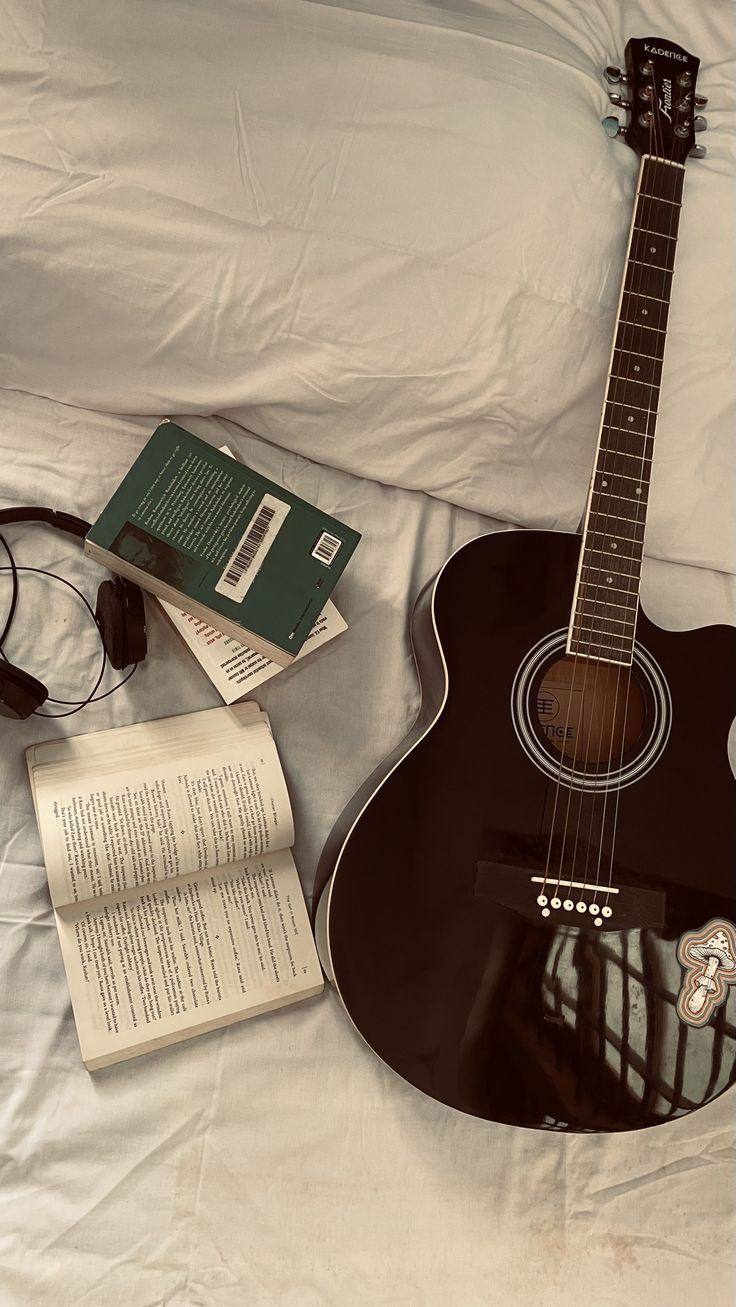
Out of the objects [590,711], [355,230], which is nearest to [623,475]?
[590,711]

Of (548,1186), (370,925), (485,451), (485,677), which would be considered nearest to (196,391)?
(485,451)

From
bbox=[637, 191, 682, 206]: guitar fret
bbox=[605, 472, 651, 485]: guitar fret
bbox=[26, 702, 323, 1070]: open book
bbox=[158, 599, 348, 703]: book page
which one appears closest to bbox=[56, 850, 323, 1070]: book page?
bbox=[26, 702, 323, 1070]: open book

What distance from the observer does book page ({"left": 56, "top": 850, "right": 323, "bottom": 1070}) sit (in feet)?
2.88

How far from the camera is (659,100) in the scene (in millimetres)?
947

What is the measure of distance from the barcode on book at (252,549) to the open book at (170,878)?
0.16 m

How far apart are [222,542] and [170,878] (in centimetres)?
Result: 34

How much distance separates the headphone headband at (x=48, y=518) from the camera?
913 millimetres

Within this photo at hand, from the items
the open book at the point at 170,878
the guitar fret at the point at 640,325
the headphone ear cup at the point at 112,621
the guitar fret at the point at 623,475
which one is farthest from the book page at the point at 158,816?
the guitar fret at the point at 640,325

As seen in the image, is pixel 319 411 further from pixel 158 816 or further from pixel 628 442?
pixel 158 816

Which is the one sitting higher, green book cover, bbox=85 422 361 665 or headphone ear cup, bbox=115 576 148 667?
green book cover, bbox=85 422 361 665

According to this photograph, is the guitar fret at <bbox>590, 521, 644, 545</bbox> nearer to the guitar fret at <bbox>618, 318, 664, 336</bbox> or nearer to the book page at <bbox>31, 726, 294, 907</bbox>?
the guitar fret at <bbox>618, 318, 664, 336</bbox>

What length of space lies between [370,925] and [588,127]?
2.72 feet

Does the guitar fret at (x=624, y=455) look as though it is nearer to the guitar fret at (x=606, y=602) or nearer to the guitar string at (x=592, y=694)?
the guitar string at (x=592, y=694)

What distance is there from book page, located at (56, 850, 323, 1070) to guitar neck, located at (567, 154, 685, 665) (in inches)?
16.4
